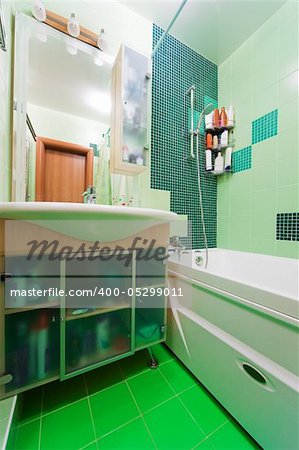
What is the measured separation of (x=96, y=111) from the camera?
1.15m

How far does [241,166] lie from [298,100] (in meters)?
0.52

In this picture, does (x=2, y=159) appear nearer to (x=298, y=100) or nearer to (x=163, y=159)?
(x=163, y=159)

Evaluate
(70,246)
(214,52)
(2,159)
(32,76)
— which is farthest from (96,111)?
(214,52)

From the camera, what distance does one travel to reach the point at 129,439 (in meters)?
0.68

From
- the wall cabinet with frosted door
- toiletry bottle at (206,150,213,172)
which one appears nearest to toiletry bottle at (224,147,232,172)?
toiletry bottle at (206,150,213,172)

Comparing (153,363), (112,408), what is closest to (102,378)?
(112,408)

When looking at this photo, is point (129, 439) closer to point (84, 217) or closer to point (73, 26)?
point (84, 217)

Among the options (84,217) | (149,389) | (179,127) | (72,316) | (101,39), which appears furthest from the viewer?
(179,127)

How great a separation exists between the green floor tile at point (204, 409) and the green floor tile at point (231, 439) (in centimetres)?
2

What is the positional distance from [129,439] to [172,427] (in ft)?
0.57

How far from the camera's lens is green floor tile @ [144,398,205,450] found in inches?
26.6

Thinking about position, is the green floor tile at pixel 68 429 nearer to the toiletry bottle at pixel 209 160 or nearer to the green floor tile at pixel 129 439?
the green floor tile at pixel 129 439

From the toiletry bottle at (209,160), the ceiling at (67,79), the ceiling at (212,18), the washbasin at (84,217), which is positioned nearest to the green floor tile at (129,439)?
the washbasin at (84,217)

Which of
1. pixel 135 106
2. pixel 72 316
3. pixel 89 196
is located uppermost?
pixel 135 106
